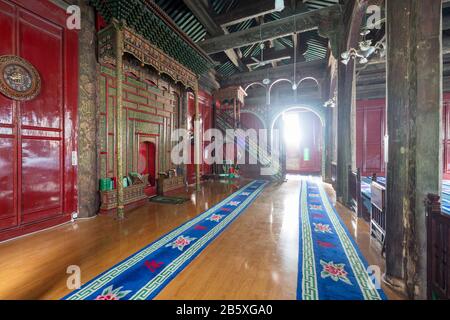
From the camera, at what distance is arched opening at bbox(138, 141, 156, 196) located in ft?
19.7

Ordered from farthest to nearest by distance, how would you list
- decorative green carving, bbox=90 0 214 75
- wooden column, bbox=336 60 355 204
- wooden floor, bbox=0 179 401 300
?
wooden column, bbox=336 60 355 204
decorative green carving, bbox=90 0 214 75
wooden floor, bbox=0 179 401 300

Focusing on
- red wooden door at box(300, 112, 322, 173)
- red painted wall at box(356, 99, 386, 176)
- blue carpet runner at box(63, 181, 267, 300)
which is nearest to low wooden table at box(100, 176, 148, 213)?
blue carpet runner at box(63, 181, 267, 300)

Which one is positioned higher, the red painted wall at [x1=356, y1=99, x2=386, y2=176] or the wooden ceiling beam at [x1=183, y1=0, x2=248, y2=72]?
the wooden ceiling beam at [x1=183, y1=0, x2=248, y2=72]

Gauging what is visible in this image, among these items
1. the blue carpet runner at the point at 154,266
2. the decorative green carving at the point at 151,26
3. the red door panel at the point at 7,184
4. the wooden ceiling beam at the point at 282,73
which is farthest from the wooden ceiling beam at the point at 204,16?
the blue carpet runner at the point at 154,266

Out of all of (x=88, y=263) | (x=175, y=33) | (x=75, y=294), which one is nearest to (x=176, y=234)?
(x=88, y=263)

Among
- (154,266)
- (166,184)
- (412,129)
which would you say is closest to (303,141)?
(166,184)

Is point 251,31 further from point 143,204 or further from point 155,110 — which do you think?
point 143,204

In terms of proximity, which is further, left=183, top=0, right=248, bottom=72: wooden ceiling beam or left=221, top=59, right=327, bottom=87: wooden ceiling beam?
left=221, top=59, right=327, bottom=87: wooden ceiling beam

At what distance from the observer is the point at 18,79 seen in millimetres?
3049

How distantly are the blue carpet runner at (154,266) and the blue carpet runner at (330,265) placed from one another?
127 centimetres

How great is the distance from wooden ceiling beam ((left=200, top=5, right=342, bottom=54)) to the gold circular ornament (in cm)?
528

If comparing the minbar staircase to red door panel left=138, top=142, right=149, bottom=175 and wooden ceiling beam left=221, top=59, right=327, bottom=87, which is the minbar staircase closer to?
wooden ceiling beam left=221, top=59, right=327, bottom=87

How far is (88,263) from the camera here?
2.35m

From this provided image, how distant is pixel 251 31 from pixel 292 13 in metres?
1.31
